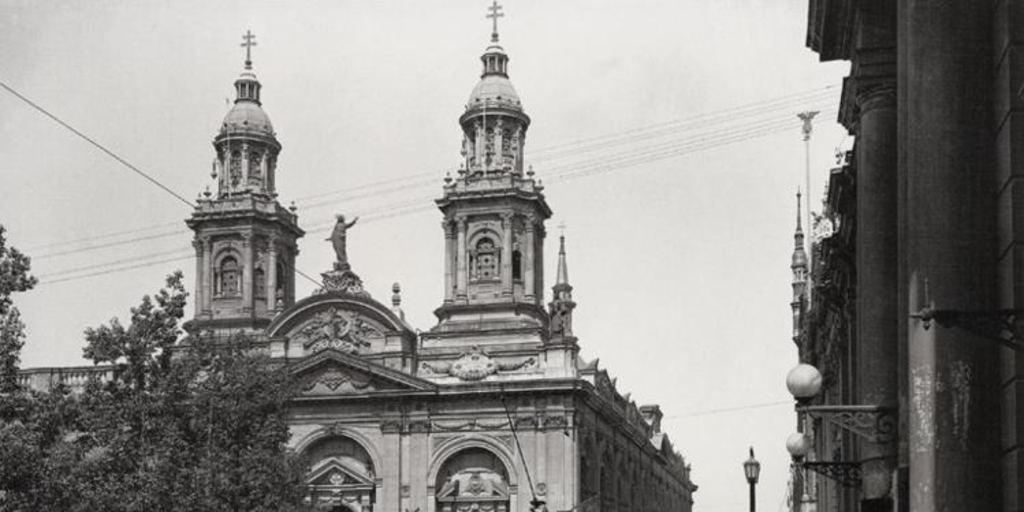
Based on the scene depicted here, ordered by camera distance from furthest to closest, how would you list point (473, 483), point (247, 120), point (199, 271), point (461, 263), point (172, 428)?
point (199, 271) → point (247, 120) → point (461, 263) → point (473, 483) → point (172, 428)

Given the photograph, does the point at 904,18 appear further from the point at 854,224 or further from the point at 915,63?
the point at 854,224

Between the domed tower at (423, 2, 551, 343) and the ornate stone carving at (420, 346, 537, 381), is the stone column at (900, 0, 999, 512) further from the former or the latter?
the domed tower at (423, 2, 551, 343)

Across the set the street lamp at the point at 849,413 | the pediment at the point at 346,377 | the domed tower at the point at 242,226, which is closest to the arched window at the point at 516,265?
the pediment at the point at 346,377

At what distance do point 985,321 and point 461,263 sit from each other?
61524 millimetres

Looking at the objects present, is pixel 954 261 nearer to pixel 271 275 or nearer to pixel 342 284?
pixel 342 284

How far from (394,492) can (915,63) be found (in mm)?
58068

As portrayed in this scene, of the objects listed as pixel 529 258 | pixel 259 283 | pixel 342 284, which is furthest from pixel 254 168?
pixel 529 258

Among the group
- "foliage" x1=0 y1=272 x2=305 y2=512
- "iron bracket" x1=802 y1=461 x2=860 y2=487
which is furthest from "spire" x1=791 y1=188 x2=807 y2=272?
"iron bracket" x1=802 y1=461 x2=860 y2=487

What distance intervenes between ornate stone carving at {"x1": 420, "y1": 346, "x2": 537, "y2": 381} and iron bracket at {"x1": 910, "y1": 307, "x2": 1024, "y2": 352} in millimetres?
57970

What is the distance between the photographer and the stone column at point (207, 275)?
75.1 metres

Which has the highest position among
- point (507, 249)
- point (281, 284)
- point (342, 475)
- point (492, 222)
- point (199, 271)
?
point (492, 222)

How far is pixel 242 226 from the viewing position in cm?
7556

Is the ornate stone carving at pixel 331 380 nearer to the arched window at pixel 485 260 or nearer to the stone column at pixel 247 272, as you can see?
the stone column at pixel 247 272

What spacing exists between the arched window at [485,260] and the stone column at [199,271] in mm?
14239
